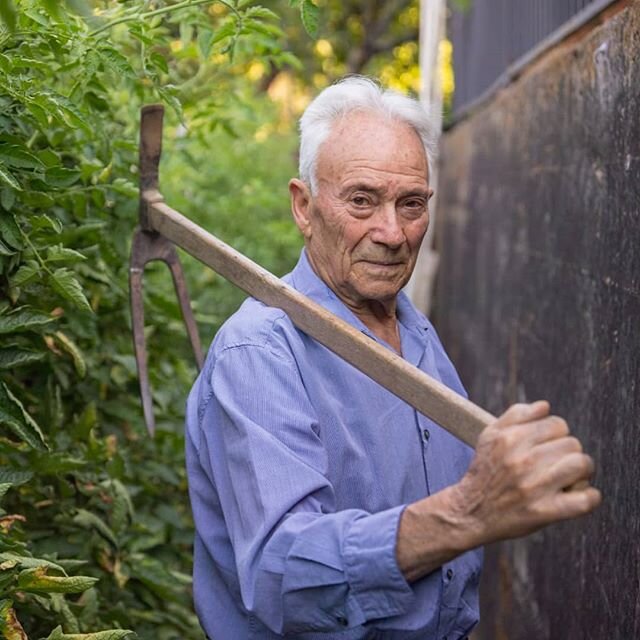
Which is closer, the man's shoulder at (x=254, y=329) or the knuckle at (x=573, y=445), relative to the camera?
the knuckle at (x=573, y=445)

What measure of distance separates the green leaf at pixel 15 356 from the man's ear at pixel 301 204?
714 millimetres

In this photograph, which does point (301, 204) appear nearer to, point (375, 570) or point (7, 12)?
point (375, 570)

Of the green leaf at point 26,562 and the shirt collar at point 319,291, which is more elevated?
the shirt collar at point 319,291

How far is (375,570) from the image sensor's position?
2031mm

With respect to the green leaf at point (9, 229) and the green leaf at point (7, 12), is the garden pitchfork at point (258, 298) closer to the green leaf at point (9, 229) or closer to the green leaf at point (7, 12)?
the green leaf at point (9, 229)

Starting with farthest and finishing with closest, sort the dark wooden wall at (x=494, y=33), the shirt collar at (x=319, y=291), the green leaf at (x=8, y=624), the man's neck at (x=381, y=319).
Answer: the dark wooden wall at (x=494, y=33), the man's neck at (x=381, y=319), the shirt collar at (x=319, y=291), the green leaf at (x=8, y=624)

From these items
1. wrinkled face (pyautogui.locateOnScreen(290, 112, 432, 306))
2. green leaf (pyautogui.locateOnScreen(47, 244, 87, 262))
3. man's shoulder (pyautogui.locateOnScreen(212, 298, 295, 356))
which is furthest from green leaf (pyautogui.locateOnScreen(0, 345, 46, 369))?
wrinkled face (pyautogui.locateOnScreen(290, 112, 432, 306))

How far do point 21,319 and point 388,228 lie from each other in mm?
935

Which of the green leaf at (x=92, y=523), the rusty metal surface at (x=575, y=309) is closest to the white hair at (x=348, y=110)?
the rusty metal surface at (x=575, y=309)

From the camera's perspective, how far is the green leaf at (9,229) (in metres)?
2.84

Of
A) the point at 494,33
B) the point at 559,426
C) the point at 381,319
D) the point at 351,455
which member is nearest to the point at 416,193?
the point at 381,319

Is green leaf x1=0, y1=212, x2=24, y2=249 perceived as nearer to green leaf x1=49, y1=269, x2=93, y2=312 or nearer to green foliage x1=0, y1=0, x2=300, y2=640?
green foliage x1=0, y1=0, x2=300, y2=640

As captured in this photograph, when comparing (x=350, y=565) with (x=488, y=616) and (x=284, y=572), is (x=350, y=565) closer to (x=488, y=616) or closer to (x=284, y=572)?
(x=284, y=572)

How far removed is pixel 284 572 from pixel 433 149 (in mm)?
1128
